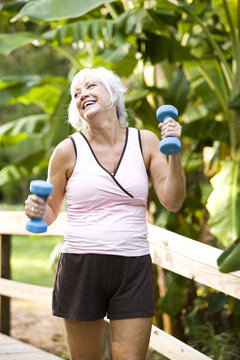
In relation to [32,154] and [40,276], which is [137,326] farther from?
[40,276]

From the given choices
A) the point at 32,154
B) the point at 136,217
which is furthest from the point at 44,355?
the point at 32,154

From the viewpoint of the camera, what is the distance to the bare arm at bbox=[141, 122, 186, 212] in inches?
96.3

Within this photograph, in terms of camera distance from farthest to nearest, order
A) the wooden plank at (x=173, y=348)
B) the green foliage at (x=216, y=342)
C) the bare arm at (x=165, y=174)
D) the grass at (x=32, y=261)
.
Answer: the grass at (x=32, y=261)
the green foliage at (x=216, y=342)
the wooden plank at (x=173, y=348)
the bare arm at (x=165, y=174)

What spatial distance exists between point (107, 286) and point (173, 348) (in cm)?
94

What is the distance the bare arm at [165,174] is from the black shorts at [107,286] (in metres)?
0.25

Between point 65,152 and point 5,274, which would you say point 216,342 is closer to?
point 5,274

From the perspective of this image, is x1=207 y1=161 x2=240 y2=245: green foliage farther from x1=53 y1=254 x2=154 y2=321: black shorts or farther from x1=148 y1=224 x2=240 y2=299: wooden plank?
x1=53 y1=254 x2=154 y2=321: black shorts

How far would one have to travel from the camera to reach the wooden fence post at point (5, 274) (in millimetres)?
4808

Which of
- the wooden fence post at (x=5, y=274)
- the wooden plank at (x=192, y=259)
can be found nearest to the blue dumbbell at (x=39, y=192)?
the wooden plank at (x=192, y=259)

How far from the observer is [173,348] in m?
3.27

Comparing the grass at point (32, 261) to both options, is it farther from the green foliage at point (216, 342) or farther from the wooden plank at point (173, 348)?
the wooden plank at point (173, 348)

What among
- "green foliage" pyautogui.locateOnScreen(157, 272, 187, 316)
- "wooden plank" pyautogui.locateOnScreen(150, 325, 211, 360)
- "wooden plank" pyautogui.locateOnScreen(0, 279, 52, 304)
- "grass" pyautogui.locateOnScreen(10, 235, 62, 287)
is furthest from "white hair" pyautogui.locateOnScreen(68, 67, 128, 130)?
"grass" pyautogui.locateOnScreen(10, 235, 62, 287)

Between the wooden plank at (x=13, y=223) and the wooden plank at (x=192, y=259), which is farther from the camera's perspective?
the wooden plank at (x=13, y=223)

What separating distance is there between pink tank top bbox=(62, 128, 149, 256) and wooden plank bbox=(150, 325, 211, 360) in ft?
2.58
